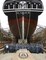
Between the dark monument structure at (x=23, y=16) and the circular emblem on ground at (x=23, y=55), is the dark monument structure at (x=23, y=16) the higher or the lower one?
the higher one

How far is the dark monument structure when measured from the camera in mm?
5172

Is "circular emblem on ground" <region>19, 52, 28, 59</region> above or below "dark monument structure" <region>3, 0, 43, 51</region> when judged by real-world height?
below

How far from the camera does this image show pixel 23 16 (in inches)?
210

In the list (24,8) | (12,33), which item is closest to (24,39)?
(12,33)

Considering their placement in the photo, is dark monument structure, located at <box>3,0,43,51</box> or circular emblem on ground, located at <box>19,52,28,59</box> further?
dark monument structure, located at <box>3,0,43,51</box>

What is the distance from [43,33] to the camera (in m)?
6.31

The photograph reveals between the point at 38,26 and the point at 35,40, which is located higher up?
the point at 38,26

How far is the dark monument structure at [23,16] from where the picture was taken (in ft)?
17.0

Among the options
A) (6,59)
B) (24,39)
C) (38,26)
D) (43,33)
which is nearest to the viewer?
(6,59)

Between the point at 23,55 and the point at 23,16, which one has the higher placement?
the point at 23,16

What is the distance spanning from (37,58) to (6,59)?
823mm

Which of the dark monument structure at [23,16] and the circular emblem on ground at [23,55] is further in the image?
the dark monument structure at [23,16]

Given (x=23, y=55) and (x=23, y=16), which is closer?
(x=23, y=55)

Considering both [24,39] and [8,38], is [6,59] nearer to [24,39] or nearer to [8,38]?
[24,39]
